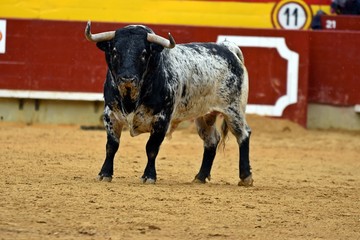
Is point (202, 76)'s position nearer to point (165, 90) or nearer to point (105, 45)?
point (165, 90)

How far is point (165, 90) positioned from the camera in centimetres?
952

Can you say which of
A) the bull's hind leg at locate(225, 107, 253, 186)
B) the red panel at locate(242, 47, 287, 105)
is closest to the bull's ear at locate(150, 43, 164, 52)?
the bull's hind leg at locate(225, 107, 253, 186)

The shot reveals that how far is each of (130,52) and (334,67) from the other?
7411 mm

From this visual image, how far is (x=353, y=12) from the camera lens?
18016mm

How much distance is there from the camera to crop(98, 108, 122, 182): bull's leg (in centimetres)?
947

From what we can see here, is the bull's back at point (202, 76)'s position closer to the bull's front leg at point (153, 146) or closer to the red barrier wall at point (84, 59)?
the bull's front leg at point (153, 146)

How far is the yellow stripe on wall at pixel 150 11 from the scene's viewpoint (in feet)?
61.6

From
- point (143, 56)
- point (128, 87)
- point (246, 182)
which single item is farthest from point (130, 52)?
point (246, 182)

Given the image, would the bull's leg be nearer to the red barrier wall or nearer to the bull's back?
the bull's back

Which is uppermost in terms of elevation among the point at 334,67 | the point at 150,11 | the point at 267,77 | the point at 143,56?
the point at 143,56

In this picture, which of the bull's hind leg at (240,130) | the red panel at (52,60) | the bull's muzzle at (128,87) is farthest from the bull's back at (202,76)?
the red panel at (52,60)

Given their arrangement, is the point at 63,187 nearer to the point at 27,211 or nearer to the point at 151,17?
the point at 27,211

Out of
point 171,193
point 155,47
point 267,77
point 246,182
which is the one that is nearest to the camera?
point 171,193

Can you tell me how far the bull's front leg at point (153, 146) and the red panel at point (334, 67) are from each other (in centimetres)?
692
